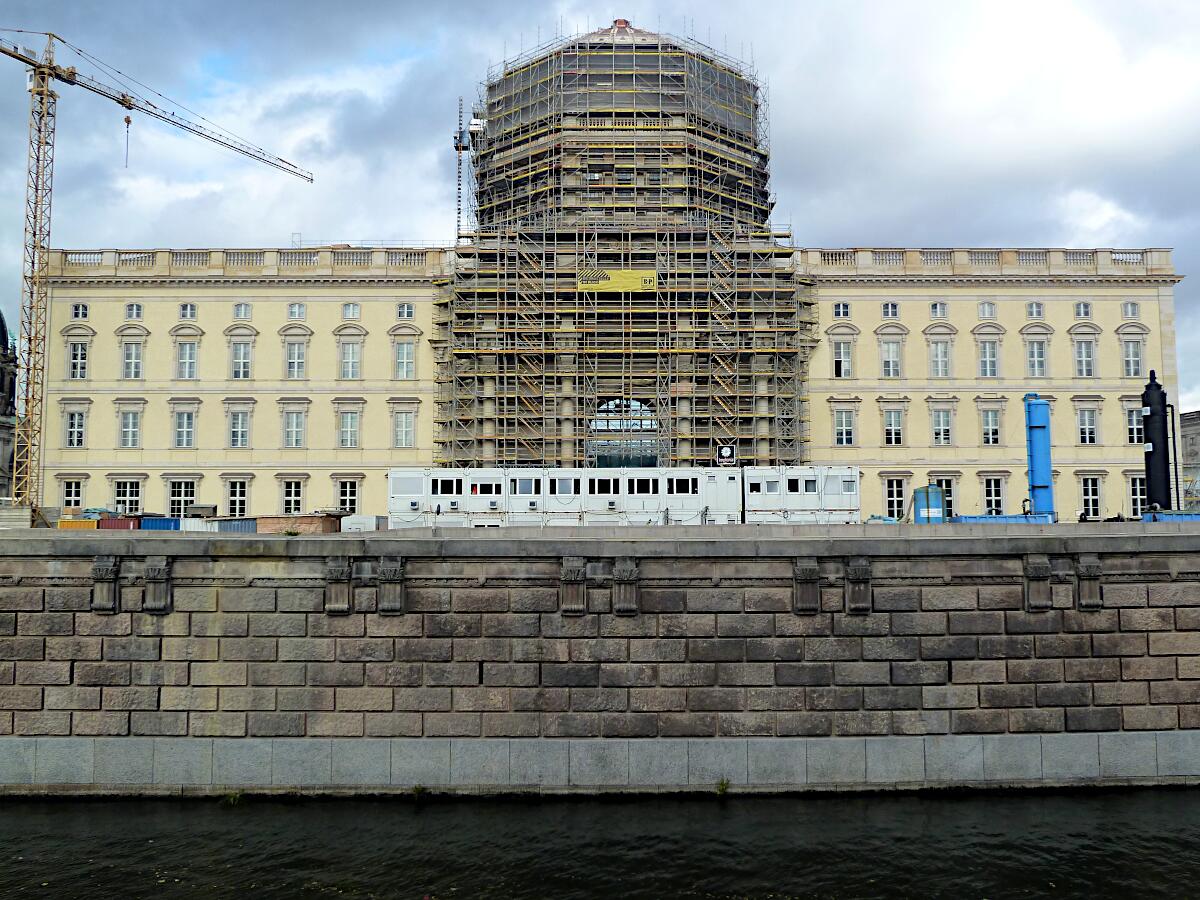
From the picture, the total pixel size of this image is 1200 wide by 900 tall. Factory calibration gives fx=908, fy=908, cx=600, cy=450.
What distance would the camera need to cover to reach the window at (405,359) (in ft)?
211

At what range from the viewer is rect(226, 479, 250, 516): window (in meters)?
63.0

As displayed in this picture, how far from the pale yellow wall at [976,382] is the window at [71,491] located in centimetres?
5136

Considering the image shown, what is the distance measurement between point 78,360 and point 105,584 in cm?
5294

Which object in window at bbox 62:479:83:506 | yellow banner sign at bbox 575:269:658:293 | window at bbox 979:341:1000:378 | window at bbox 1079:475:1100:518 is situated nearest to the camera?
yellow banner sign at bbox 575:269:658:293

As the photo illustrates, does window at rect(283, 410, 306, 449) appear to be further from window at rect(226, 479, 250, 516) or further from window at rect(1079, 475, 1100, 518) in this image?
window at rect(1079, 475, 1100, 518)

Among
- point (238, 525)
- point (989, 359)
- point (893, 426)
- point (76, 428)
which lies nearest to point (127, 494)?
point (76, 428)

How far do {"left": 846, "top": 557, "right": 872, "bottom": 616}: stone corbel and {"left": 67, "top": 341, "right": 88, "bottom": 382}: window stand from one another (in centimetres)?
6153

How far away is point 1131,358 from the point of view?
6419 cm

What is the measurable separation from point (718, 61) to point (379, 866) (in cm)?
6757

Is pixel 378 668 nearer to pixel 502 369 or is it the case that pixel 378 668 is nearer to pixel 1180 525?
pixel 1180 525

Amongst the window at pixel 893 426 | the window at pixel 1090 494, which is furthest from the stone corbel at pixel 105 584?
the window at pixel 1090 494

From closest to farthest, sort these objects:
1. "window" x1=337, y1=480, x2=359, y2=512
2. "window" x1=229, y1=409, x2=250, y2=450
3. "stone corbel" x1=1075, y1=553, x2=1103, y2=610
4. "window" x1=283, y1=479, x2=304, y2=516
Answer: "stone corbel" x1=1075, y1=553, x2=1103, y2=610 → "window" x1=337, y1=480, x2=359, y2=512 → "window" x1=283, y1=479, x2=304, y2=516 → "window" x1=229, y1=409, x2=250, y2=450

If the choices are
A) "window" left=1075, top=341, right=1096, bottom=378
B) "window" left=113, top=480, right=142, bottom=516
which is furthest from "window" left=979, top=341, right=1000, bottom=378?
"window" left=113, top=480, right=142, bottom=516

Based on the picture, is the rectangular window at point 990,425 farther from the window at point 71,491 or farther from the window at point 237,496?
the window at point 71,491
